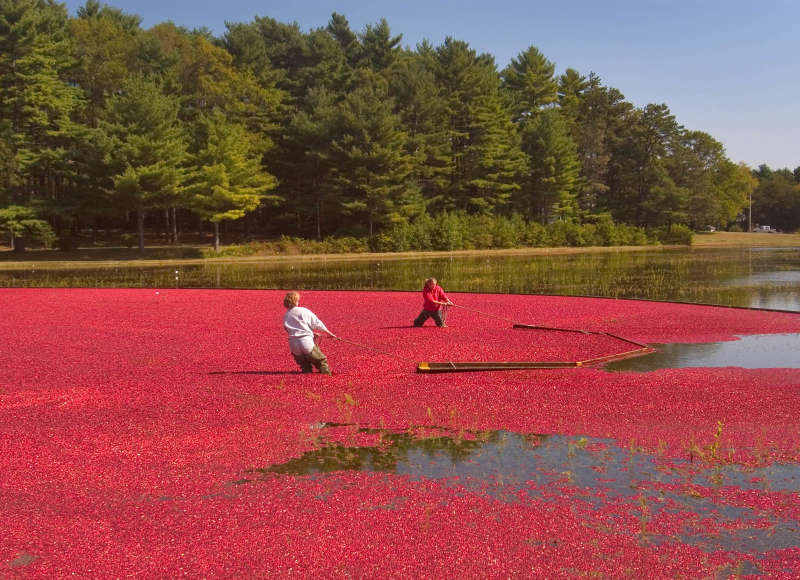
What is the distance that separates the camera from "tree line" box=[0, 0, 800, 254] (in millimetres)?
57969

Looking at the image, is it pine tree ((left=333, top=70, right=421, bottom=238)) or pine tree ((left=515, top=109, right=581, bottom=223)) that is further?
pine tree ((left=515, top=109, right=581, bottom=223))

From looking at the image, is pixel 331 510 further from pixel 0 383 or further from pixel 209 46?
pixel 209 46

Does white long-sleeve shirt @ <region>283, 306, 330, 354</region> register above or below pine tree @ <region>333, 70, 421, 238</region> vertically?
below

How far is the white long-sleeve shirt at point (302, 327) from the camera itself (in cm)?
1224

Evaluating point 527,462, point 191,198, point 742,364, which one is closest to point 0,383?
point 527,462

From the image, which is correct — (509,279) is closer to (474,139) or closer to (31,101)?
(31,101)

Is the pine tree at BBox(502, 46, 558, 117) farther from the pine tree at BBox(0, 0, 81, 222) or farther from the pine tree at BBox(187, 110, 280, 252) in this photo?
the pine tree at BBox(0, 0, 81, 222)

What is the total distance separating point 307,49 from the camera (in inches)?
3159

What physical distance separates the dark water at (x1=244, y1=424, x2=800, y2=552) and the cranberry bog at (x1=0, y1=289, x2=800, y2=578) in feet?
0.10

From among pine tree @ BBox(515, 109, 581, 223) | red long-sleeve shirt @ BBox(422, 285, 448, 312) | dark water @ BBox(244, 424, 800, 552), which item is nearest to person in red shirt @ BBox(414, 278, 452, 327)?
red long-sleeve shirt @ BBox(422, 285, 448, 312)

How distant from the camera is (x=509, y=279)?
3581 centimetres

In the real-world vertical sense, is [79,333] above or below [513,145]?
below

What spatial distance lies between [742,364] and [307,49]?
7398 centimetres

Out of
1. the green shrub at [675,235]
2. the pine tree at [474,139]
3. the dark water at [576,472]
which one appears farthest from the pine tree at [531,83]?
the dark water at [576,472]
